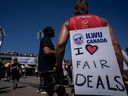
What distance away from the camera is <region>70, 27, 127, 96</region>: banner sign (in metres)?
2.98

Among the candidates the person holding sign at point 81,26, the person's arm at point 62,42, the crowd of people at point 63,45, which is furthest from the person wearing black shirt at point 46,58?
the person's arm at point 62,42

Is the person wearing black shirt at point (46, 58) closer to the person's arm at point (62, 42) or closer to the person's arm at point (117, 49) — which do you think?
the person's arm at point (62, 42)

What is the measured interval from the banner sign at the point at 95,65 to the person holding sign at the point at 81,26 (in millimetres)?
110

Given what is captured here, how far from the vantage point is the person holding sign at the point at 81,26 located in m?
3.30

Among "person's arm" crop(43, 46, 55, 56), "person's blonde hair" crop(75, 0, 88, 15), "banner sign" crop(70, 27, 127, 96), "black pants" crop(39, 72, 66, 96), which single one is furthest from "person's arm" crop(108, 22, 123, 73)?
"person's arm" crop(43, 46, 55, 56)

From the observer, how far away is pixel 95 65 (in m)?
3.06

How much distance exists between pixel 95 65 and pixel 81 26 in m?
0.55

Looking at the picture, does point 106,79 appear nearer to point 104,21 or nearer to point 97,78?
point 97,78

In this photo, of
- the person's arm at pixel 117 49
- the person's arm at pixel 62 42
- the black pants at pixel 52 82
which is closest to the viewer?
the person's arm at pixel 117 49

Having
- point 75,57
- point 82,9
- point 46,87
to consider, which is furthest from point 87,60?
point 46,87

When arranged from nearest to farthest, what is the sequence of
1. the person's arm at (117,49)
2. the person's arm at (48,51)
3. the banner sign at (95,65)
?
the banner sign at (95,65)
the person's arm at (117,49)
the person's arm at (48,51)

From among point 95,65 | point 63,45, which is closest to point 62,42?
point 63,45

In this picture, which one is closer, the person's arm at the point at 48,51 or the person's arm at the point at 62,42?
the person's arm at the point at 62,42

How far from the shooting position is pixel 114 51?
10.2 feet
